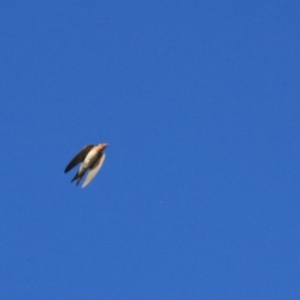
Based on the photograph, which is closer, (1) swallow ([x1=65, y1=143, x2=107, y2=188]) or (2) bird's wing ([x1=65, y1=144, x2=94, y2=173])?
(1) swallow ([x1=65, y1=143, x2=107, y2=188])

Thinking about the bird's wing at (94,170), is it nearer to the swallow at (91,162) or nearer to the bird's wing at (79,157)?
the swallow at (91,162)

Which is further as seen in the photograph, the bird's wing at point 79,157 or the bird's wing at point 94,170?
the bird's wing at point 79,157

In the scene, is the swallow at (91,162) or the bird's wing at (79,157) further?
the bird's wing at (79,157)

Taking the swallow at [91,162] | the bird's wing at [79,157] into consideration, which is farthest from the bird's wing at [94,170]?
the bird's wing at [79,157]

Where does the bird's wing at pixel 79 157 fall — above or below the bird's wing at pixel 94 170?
above

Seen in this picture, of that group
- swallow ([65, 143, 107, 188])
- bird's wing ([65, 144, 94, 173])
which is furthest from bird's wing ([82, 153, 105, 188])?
bird's wing ([65, 144, 94, 173])

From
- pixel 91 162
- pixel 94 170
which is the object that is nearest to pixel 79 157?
pixel 91 162

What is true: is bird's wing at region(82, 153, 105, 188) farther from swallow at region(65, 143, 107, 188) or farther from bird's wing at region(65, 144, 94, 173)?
bird's wing at region(65, 144, 94, 173)
